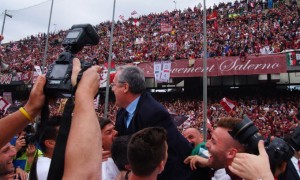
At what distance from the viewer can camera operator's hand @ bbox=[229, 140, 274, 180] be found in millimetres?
1899

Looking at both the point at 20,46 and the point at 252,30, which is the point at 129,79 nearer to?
the point at 252,30

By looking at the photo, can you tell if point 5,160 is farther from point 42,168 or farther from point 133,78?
point 133,78

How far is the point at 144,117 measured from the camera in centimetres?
314

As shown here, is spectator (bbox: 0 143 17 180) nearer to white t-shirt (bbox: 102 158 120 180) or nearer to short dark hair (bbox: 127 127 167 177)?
white t-shirt (bbox: 102 158 120 180)

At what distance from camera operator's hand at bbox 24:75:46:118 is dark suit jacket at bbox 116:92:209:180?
1.42m

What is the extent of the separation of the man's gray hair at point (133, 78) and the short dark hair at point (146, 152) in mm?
1131

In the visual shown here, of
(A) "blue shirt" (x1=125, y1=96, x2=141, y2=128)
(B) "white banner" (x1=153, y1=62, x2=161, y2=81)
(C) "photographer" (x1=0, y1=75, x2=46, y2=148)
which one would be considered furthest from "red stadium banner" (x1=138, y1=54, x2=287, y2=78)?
(C) "photographer" (x1=0, y1=75, x2=46, y2=148)

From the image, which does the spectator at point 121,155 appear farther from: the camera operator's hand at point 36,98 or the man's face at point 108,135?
the camera operator's hand at point 36,98

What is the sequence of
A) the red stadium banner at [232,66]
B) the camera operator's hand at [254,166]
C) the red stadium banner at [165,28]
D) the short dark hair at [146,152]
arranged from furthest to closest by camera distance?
the red stadium banner at [165,28]
the red stadium banner at [232,66]
the short dark hair at [146,152]
the camera operator's hand at [254,166]

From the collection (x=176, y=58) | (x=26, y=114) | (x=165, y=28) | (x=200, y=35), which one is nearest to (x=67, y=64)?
(x=26, y=114)

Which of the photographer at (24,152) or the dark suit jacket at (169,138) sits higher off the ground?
the dark suit jacket at (169,138)

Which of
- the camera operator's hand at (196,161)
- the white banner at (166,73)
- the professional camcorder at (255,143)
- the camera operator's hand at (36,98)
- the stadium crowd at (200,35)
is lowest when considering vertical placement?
the camera operator's hand at (196,161)

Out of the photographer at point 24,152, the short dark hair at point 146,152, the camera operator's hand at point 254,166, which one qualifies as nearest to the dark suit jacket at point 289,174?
the camera operator's hand at point 254,166

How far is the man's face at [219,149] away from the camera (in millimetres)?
2961
